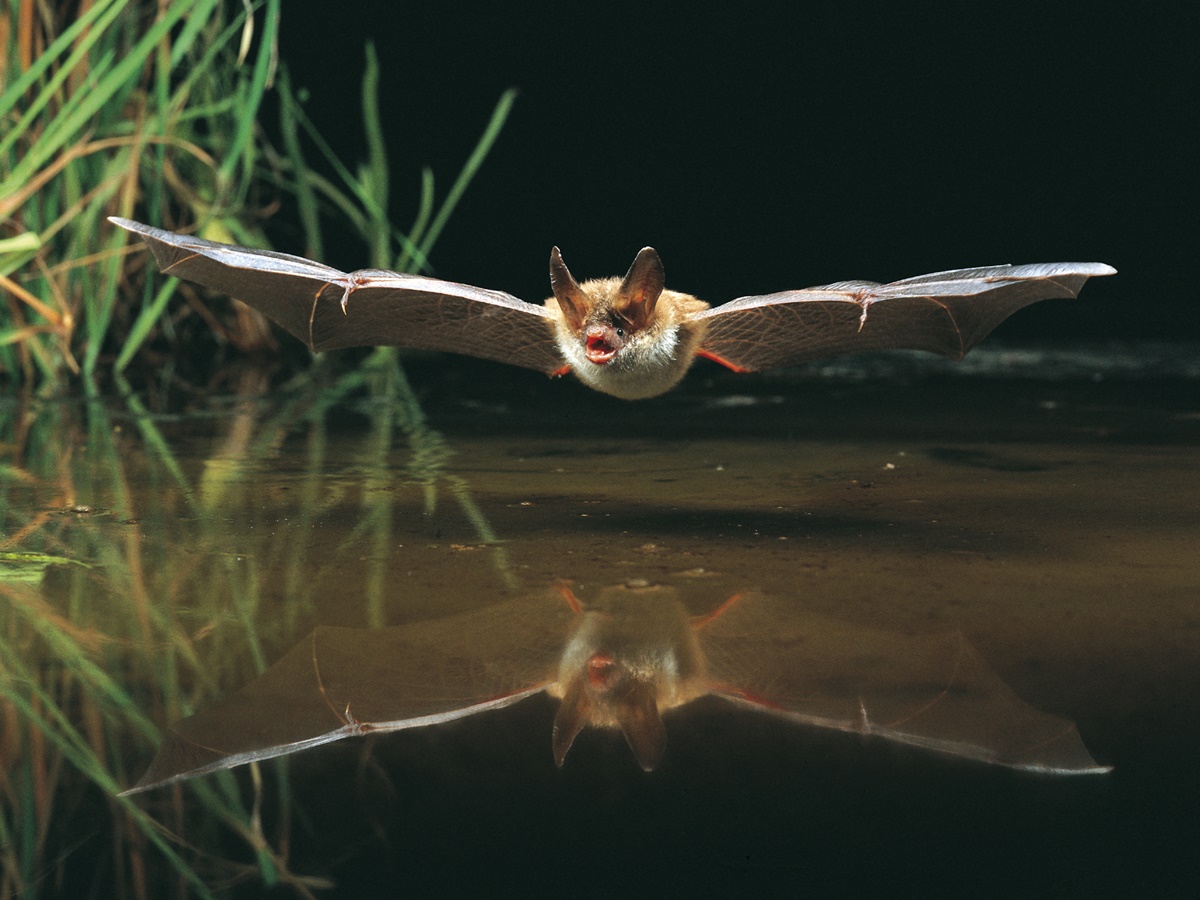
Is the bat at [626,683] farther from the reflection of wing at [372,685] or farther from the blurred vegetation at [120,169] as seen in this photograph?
the blurred vegetation at [120,169]

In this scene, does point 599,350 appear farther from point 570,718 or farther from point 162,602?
point 570,718

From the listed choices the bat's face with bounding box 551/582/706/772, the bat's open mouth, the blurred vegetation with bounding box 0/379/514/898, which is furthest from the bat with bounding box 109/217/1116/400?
the bat's face with bounding box 551/582/706/772

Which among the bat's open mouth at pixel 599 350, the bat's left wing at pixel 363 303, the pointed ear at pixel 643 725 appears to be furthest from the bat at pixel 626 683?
the bat's left wing at pixel 363 303

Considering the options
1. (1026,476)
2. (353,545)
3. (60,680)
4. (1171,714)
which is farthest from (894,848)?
(1026,476)

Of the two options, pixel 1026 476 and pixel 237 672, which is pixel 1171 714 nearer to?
pixel 237 672

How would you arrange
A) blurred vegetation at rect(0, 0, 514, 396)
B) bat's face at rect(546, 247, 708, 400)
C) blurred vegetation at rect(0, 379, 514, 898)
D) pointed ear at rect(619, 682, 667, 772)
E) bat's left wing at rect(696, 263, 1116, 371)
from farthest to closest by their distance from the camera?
blurred vegetation at rect(0, 0, 514, 396)
bat's face at rect(546, 247, 708, 400)
bat's left wing at rect(696, 263, 1116, 371)
pointed ear at rect(619, 682, 667, 772)
blurred vegetation at rect(0, 379, 514, 898)

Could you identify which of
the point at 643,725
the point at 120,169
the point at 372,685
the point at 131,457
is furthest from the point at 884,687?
the point at 120,169

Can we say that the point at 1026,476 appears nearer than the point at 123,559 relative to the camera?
No

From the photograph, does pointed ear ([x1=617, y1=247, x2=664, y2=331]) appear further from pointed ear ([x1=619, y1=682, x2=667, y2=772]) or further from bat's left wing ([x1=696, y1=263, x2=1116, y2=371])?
pointed ear ([x1=619, y1=682, x2=667, y2=772])
